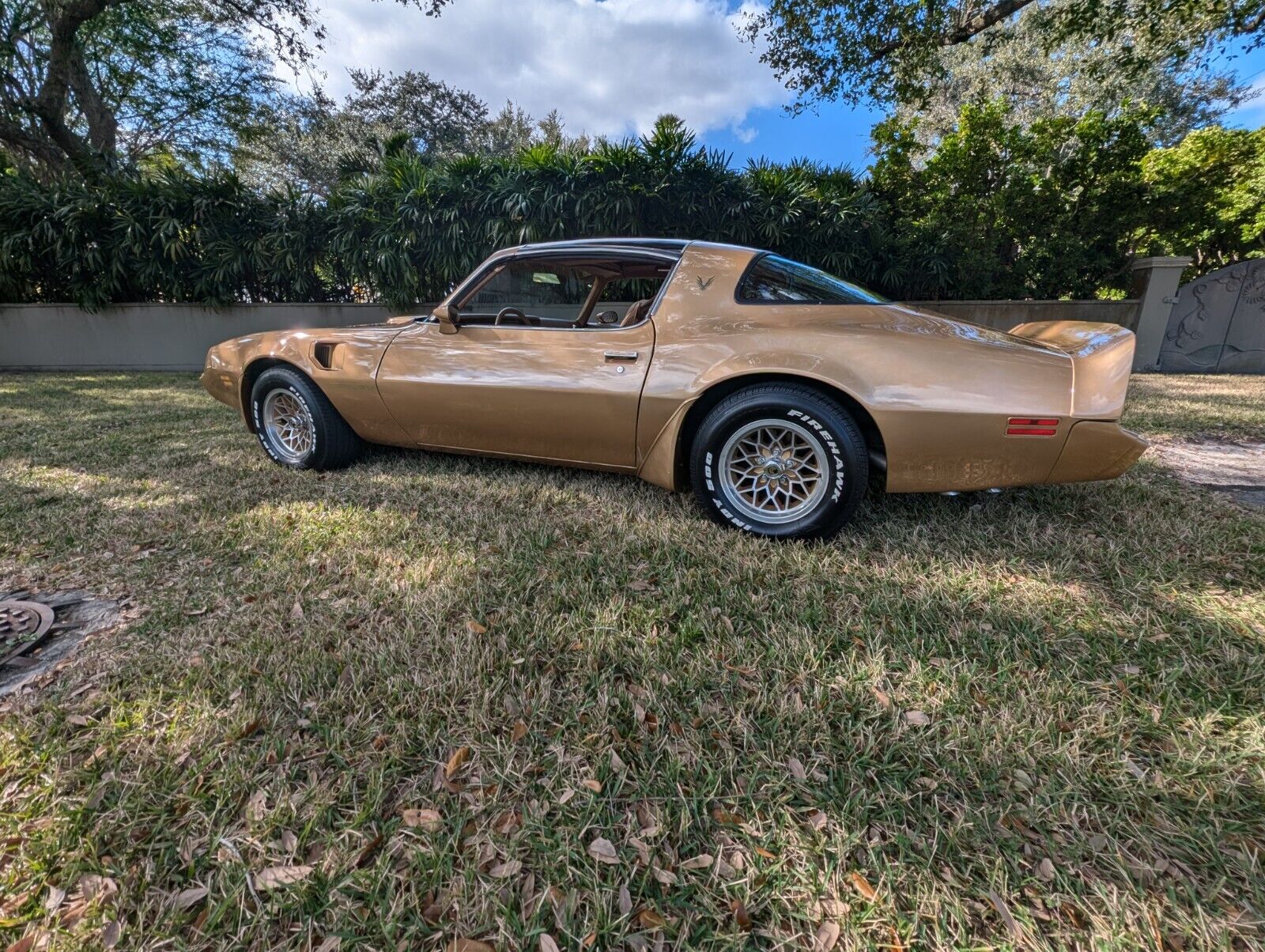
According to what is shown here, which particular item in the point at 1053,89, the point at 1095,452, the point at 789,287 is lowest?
the point at 1095,452

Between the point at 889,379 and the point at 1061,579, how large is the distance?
995mm

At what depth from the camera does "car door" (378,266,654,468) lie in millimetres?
2473

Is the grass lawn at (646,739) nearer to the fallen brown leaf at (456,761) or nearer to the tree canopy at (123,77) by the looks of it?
the fallen brown leaf at (456,761)

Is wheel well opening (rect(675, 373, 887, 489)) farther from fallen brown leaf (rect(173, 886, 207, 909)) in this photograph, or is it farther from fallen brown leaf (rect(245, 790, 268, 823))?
fallen brown leaf (rect(173, 886, 207, 909))

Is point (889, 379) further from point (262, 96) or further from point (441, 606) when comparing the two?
point (262, 96)

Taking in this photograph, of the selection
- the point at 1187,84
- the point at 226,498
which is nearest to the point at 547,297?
the point at 226,498

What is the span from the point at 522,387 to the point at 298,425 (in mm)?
1696

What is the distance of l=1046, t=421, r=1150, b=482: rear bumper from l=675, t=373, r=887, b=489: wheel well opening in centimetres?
63

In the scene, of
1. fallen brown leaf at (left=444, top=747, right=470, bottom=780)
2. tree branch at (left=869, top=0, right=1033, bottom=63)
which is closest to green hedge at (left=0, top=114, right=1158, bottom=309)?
tree branch at (left=869, top=0, right=1033, bottom=63)

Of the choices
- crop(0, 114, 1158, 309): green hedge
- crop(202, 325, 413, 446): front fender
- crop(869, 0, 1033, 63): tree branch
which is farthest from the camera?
crop(869, 0, 1033, 63): tree branch

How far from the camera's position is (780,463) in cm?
232

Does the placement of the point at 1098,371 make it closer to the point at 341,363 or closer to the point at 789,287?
the point at 789,287

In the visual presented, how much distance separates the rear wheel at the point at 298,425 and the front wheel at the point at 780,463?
2202 millimetres

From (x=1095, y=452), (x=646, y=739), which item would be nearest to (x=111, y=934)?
(x=646, y=739)
